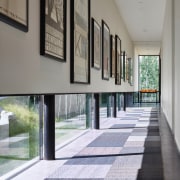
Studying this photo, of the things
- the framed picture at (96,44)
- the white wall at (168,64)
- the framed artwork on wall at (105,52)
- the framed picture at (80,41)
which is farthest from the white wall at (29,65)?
the framed artwork on wall at (105,52)

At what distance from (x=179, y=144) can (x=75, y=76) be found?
2.11 meters

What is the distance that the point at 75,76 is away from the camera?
6531mm

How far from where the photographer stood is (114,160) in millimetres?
6133

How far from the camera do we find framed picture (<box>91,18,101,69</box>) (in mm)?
8641

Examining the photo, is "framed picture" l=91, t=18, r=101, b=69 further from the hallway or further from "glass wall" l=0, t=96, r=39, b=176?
"glass wall" l=0, t=96, r=39, b=176

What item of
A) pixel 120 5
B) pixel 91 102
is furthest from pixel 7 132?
pixel 120 5

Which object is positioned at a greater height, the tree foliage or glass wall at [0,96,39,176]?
the tree foliage

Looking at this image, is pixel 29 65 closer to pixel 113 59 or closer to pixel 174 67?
pixel 174 67

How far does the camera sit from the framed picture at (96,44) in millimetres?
8641

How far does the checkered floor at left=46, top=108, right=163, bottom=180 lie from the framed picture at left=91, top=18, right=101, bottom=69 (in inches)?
69.1

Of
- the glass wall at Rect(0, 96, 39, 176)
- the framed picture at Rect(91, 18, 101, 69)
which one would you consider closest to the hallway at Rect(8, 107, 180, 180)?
the glass wall at Rect(0, 96, 39, 176)

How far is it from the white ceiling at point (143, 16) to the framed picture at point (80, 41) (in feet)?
20.2

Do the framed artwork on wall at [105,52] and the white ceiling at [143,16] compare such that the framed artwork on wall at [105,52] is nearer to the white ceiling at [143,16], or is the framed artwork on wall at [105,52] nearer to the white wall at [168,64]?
the white wall at [168,64]

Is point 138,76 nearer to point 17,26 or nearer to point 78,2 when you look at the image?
point 78,2
